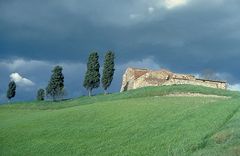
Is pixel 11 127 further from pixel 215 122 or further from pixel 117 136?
pixel 215 122

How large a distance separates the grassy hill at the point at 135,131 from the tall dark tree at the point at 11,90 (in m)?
63.8

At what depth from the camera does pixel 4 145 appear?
34.0 m

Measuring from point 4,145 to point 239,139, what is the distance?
49.9 feet

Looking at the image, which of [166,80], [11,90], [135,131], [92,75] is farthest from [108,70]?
[135,131]

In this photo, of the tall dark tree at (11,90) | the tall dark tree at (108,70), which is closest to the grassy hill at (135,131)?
the tall dark tree at (108,70)

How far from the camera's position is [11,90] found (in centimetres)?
11181

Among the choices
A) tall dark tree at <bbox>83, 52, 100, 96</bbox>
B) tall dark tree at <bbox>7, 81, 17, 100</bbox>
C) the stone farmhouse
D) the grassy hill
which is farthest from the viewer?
tall dark tree at <bbox>7, 81, 17, 100</bbox>

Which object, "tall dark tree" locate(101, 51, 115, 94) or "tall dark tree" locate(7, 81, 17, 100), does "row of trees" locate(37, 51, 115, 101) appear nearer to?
"tall dark tree" locate(101, 51, 115, 94)

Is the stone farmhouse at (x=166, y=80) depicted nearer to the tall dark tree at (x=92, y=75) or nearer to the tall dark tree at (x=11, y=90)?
the tall dark tree at (x=92, y=75)

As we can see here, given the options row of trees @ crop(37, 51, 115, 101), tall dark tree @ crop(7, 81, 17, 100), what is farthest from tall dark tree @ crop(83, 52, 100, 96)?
tall dark tree @ crop(7, 81, 17, 100)

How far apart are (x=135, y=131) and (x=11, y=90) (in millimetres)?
80352

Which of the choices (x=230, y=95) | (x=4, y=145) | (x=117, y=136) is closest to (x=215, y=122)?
(x=117, y=136)

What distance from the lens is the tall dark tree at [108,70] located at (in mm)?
96750

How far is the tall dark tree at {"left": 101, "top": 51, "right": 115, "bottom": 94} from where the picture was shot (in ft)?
317
